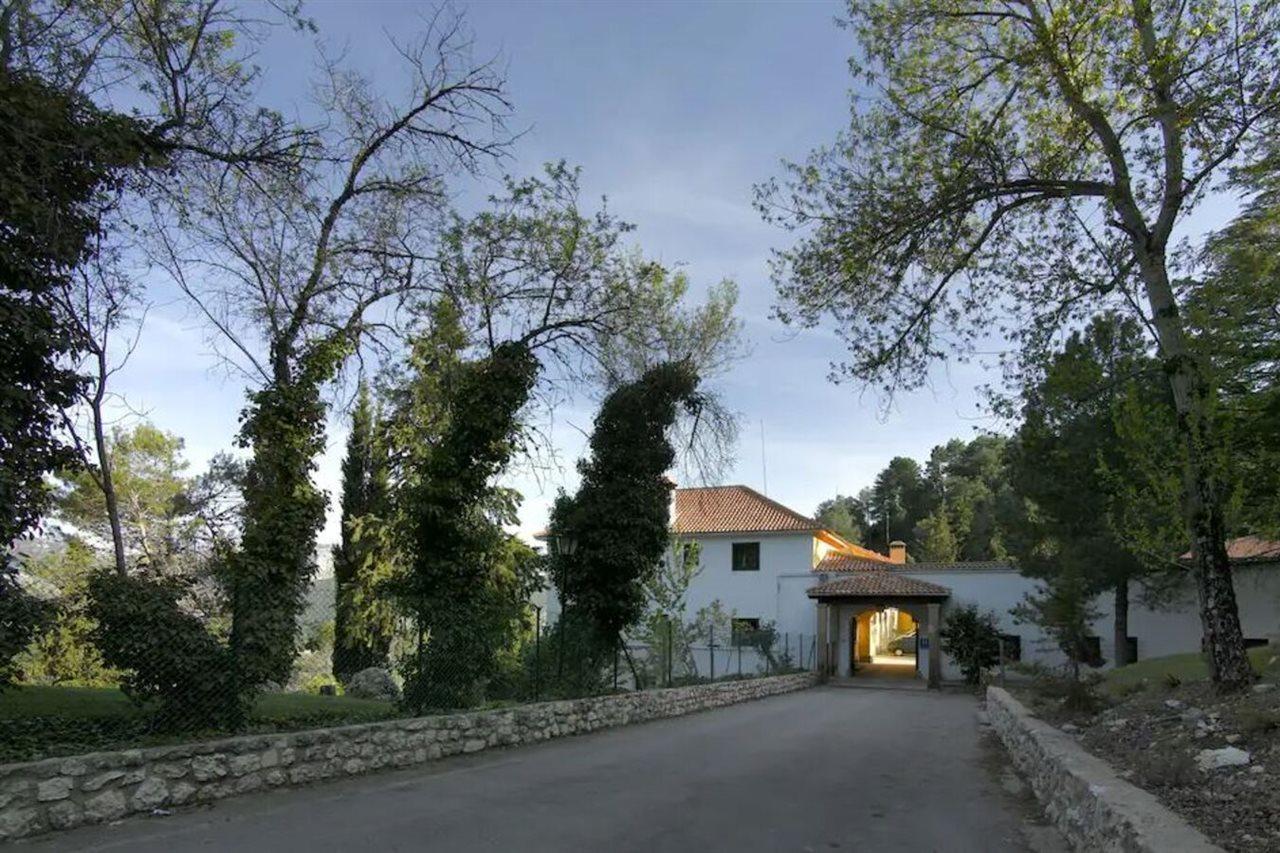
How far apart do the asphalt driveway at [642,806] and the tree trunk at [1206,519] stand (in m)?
2.83

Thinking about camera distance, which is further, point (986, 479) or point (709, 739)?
point (986, 479)

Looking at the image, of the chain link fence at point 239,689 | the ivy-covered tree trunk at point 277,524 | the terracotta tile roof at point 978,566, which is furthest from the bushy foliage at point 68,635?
the terracotta tile roof at point 978,566

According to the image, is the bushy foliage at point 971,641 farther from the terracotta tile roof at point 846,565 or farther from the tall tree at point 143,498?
the tall tree at point 143,498

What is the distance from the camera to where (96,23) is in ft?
31.7

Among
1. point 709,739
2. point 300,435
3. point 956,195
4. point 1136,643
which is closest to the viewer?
point 300,435

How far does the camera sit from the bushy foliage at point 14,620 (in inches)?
275

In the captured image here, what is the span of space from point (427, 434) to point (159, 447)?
59.7 feet

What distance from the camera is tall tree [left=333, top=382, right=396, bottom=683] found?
23.1 metres

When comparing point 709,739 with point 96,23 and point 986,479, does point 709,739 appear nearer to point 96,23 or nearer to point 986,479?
point 96,23

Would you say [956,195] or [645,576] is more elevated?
[956,195]

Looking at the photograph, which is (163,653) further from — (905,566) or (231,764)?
(905,566)

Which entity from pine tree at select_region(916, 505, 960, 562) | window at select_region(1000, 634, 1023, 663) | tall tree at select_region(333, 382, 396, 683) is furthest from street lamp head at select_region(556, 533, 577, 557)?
pine tree at select_region(916, 505, 960, 562)

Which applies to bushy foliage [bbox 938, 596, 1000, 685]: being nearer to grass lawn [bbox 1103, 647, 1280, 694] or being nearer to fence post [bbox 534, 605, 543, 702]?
grass lawn [bbox 1103, 647, 1280, 694]

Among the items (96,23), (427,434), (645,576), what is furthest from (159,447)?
(96,23)
